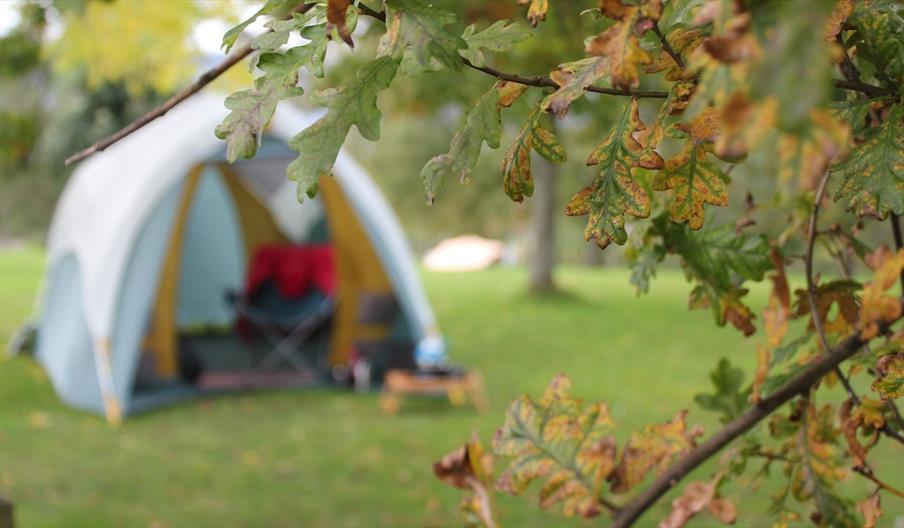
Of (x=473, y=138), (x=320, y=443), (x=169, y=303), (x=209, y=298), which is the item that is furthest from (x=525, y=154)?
(x=209, y=298)

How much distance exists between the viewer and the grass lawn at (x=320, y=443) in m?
4.91

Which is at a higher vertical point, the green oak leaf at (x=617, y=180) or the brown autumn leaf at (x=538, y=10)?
the brown autumn leaf at (x=538, y=10)

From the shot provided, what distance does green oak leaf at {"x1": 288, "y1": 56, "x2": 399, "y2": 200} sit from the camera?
0.77 meters

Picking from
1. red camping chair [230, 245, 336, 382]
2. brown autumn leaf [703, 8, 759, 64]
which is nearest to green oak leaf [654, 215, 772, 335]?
brown autumn leaf [703, 8, 759, 64]

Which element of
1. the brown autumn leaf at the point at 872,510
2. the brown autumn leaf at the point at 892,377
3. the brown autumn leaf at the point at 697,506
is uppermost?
the brown autumn leaf at the point at 892,377

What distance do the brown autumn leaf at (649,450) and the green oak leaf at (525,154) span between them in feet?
1.17

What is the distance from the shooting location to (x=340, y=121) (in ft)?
2.54

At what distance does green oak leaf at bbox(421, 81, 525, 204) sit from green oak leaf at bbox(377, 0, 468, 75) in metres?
0.11

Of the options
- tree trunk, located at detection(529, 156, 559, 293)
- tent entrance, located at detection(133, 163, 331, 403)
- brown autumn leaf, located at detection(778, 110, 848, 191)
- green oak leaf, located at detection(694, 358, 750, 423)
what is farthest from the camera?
tree trunk, located at detection(529, 156, 559, 293)

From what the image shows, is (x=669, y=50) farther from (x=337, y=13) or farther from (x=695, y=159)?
(x=337, y=13)

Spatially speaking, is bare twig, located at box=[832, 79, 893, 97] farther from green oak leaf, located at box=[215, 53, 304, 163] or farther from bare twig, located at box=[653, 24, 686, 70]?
green oak leaf, located at box=[215, 53, 304, 163]

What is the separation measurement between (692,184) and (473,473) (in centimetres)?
40

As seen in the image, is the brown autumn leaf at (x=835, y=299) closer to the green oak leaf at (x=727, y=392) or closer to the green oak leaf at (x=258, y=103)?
the green oak leaf at (x=727, y=392)

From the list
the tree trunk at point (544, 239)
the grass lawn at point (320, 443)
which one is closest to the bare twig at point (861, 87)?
the grass lawn at point (320, 443)
